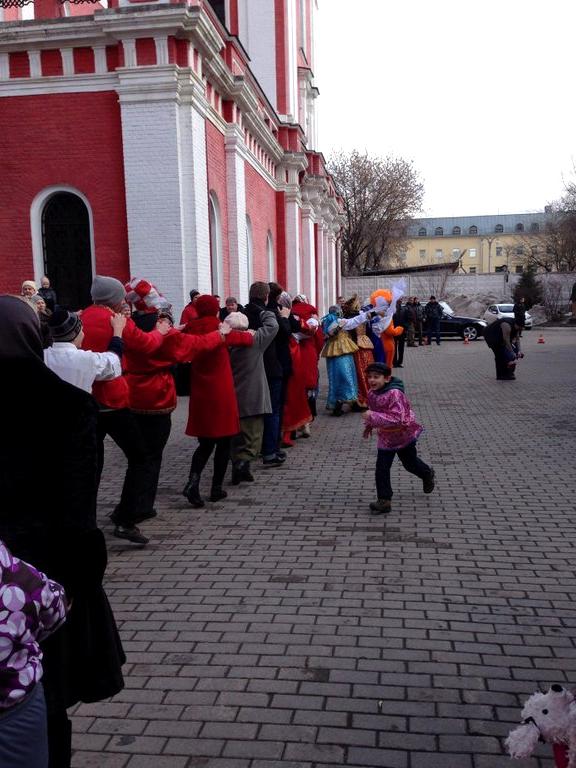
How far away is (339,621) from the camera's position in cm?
428

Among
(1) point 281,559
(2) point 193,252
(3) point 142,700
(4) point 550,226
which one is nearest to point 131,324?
(1) point 281,559

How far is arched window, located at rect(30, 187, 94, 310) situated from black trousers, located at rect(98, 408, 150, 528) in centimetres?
862

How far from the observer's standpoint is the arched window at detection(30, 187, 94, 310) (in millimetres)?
13859

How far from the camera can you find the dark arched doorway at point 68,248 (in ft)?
45.6

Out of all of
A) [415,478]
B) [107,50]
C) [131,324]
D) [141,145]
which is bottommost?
[415,478]

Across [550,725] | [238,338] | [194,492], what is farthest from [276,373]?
[550,725]

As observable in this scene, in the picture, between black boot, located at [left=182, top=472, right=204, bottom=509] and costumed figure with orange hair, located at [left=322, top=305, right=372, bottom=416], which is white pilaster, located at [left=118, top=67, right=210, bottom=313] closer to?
costumed figure with orange hair, located at [left=322, top=305, right=372, bottom=416]

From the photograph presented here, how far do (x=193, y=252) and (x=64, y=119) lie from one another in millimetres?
3260

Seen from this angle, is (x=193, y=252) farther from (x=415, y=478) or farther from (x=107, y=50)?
(x=415, y=478)

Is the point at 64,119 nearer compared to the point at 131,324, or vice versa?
the point at 131,324

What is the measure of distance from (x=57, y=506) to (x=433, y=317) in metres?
29.0

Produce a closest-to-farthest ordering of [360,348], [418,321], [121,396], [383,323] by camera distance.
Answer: [121,396]
[383,323]
[360,348]
[418,321]

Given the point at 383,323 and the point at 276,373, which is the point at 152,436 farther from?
the point at 383,323

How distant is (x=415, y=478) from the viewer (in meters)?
7.81
